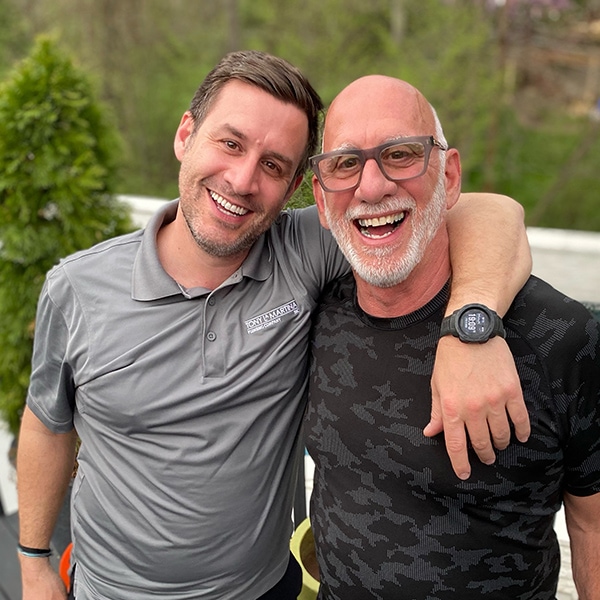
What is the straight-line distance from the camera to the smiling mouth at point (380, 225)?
4.72 feet

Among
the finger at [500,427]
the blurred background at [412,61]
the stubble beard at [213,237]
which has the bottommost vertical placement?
the blurred background at [412,61]

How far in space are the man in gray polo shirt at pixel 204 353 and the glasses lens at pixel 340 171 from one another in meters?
0.18

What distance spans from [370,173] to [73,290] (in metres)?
0.83

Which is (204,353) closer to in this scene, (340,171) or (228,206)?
(228,206)

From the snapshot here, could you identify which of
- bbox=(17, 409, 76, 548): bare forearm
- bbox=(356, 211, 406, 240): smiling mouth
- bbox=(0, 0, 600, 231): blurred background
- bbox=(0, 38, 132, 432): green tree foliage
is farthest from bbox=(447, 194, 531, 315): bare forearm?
bbox=(0, 0, 600, 231): blurred background

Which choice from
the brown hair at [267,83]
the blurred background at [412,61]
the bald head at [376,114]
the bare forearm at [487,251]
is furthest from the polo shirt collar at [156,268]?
the blurred background at [412,61]

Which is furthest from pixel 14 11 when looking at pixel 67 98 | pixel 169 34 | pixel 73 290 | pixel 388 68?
pixel 73 290

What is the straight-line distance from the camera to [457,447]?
127 cm

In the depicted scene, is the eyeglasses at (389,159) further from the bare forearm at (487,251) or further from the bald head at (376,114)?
the bare forearm at (487,251)

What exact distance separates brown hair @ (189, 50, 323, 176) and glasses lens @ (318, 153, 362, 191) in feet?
0.76

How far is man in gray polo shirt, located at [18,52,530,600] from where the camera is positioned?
155 centimetres

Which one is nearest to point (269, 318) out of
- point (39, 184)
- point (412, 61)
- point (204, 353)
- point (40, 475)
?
point (204, 353)

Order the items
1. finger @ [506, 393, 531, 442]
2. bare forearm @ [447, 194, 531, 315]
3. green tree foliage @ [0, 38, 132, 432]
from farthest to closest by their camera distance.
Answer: green tree foliage @ [0, 38, 132, 432] < bare forearm @ [447, 194, 531, 315] < finger @ [506, 393, 531, 442]

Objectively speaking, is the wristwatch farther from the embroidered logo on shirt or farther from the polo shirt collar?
the polo shirt collar
